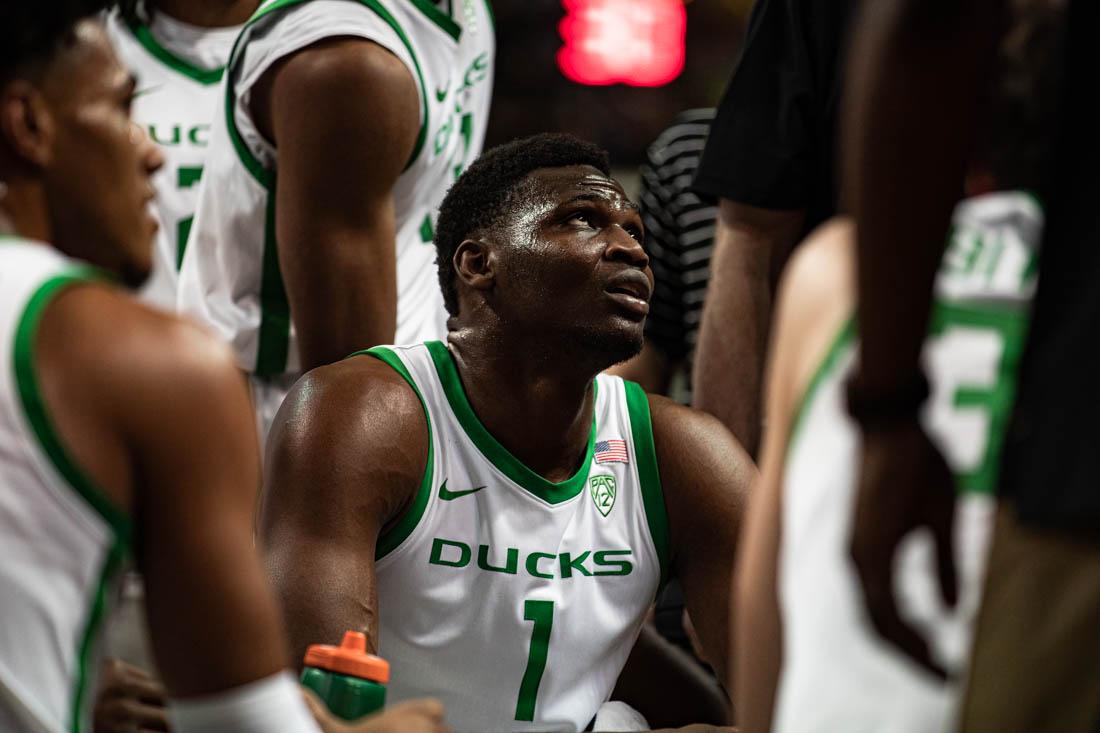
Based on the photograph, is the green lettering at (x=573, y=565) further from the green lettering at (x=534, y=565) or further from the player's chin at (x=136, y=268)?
the player's chin at (x=136, y=268)

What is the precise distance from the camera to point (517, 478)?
114 inches

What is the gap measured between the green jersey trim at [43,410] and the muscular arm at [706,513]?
5.42 feet

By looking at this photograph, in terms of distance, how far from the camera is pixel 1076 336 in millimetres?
1327

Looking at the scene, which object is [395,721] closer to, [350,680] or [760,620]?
[350,680]

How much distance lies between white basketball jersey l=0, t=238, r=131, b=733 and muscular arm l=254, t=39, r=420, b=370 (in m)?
1.42

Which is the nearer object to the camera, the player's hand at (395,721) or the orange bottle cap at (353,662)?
the player's hand at (395,721)

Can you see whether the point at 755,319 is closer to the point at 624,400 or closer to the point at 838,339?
the point at 624,400

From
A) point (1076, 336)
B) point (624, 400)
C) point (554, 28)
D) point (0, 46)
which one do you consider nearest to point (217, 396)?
point (0, 46)

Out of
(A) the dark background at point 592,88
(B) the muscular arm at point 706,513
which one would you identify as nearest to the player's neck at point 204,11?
(B) the muscular arm at point 706,513

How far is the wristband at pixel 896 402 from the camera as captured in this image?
4.57 ft

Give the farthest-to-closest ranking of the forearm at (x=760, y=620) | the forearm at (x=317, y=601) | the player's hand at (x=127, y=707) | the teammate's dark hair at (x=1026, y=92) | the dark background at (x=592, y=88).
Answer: the dark background at (x=592, y=88) → the forearm at (x=317, y=601) → the player's hand at (x=127, y=707) → the forearm at (x=760, y=620) → the teammate's dark hair at (x=1026, y=92)

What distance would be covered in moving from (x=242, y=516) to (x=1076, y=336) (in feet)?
2.66

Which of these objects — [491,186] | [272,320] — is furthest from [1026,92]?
[272,320]

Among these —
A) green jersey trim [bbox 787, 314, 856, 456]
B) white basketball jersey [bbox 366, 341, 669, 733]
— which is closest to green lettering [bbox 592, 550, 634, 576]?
white basketball jersey [bbox 366, 341, 669, 733]
